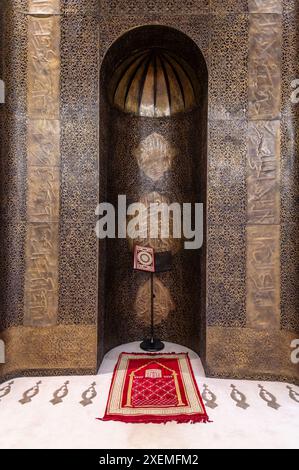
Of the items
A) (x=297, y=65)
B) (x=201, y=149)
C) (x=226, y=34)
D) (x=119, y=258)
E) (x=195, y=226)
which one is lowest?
(x=119, y=258)

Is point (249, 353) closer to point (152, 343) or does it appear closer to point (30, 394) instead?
point (152, 343)

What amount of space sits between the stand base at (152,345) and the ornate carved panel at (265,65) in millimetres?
2955

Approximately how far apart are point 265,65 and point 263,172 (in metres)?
1.13

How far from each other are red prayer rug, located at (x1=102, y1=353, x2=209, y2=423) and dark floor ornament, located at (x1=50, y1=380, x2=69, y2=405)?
0.43 meters

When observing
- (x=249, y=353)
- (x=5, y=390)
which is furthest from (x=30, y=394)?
(x=249, y=353)

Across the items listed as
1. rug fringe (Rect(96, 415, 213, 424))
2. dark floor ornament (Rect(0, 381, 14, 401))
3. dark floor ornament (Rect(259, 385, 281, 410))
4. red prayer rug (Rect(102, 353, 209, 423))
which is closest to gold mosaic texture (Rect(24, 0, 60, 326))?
dark floor ornament (Rect(0, 381, 14, 401))

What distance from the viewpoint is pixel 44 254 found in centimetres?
327

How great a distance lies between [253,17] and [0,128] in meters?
2.91

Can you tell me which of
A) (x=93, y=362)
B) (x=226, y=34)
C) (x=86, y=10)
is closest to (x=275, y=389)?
(x=93, y=362)

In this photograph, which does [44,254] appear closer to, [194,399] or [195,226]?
[195,226]

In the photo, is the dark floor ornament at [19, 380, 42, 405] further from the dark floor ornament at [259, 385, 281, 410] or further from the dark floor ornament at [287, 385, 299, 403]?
the dark floor ornament at [287, 385, 299, 403]

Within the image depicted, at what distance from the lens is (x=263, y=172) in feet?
10.6

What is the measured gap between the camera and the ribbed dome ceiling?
3887 mm

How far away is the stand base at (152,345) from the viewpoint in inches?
153
